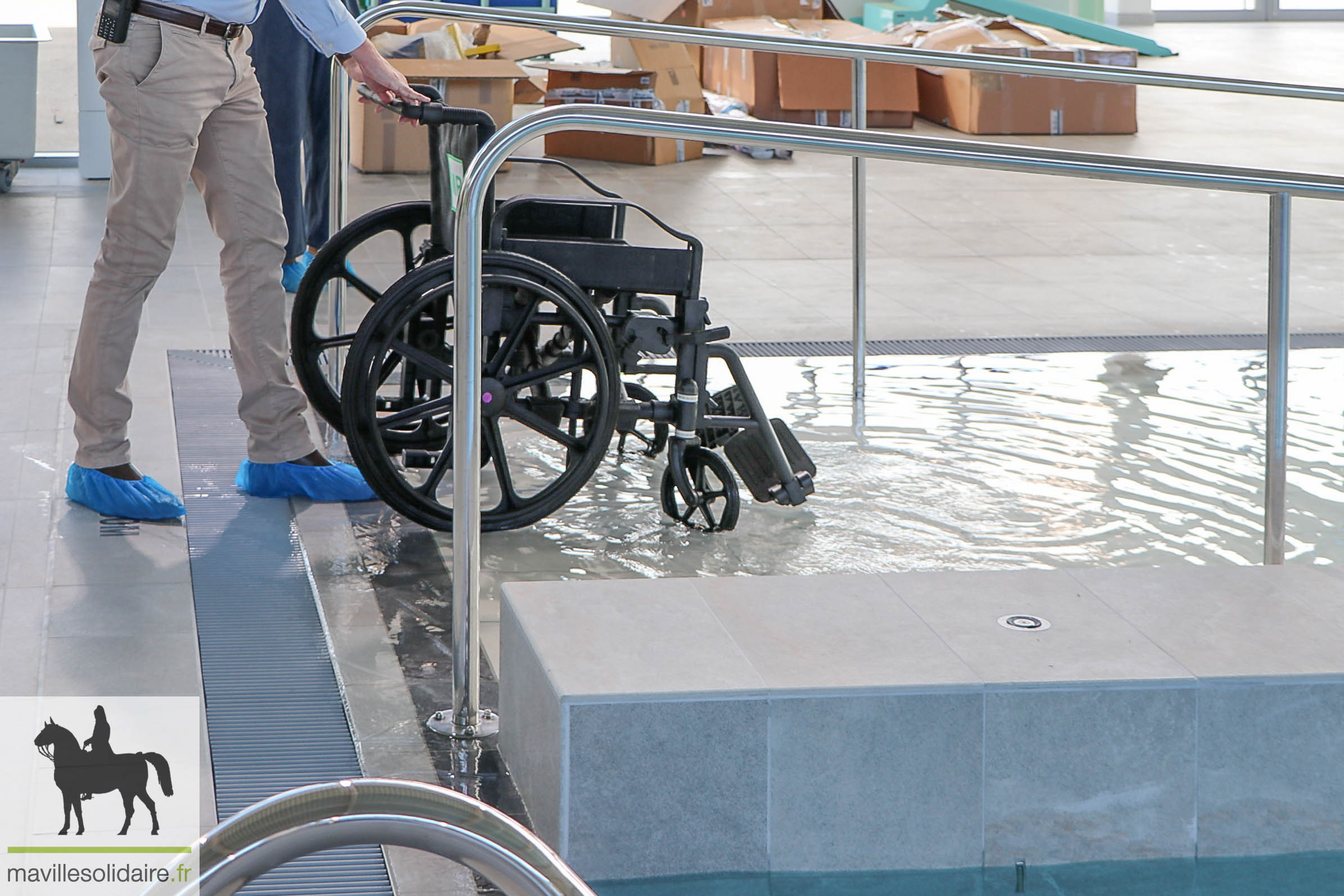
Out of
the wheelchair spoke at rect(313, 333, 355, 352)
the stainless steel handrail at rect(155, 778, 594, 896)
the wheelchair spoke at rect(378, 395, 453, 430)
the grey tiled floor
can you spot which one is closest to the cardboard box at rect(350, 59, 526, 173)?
the grey tiled floor

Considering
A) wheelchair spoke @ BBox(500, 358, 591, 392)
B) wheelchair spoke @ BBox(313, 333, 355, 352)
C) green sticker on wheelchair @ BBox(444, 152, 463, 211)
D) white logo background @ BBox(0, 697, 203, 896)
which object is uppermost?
green sticker on wheelchair @ BBox(444, 152, 463, 211)

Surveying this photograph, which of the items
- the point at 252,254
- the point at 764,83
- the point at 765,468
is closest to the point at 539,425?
the point at 765,468

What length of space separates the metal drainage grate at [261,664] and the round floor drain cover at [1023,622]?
0.81 meters

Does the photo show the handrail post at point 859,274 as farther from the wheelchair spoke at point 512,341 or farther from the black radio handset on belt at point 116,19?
the black radio handset on belt at point 116,19

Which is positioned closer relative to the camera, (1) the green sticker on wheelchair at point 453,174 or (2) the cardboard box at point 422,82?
(1) the green sticker on wheelchair at point 453,174

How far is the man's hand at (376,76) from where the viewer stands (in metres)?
2.83

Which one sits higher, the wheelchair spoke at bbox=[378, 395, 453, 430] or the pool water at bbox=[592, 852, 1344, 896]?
the wheelchair spoke at bbox=[378, 395, 453, 430]

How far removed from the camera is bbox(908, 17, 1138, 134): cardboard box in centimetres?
894

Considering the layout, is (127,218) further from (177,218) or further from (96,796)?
(96,796)

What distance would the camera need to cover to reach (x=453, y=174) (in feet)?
9.37

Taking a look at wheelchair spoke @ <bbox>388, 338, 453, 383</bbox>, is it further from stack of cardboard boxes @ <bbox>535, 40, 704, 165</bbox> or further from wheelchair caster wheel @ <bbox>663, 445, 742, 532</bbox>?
stack of cardboard boxes @ <bbox>535, 40, 704, 165</bbox>

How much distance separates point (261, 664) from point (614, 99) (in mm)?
5688

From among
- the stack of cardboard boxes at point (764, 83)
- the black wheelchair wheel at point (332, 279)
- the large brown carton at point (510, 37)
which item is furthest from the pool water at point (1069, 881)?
the large brown carton at point (510, 37)

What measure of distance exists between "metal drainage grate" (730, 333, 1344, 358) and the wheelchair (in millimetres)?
1310
